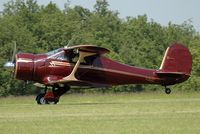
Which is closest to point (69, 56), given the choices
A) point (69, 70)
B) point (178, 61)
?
point (69, 70)

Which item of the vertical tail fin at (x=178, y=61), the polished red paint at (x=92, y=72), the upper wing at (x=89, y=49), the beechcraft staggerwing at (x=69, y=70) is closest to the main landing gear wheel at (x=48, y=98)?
the beechcraft staggerwing at (x=69, y=70)

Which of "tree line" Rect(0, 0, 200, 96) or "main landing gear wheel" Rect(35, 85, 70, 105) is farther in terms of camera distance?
"tree line" Rect(0, 0, 200, 96)

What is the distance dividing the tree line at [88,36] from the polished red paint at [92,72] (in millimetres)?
19234

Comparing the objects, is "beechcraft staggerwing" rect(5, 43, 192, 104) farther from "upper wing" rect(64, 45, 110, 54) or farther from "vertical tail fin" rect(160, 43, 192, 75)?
"vertical tail fin" rect(160, 43, 192, 75)

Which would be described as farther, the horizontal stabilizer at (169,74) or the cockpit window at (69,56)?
the horizontal stabilizer at (169,74)

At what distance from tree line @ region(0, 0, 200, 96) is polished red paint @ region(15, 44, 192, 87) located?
1923 centimetres

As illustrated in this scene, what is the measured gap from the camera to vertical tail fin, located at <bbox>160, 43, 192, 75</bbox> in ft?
108

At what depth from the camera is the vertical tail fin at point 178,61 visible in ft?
108

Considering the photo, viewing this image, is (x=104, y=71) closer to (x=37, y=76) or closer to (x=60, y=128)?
(x=37, y=76)

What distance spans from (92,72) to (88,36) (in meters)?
38.9

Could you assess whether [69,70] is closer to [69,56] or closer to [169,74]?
[69,56]

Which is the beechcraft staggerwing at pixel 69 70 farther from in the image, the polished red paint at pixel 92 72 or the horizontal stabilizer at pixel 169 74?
the horizontal stabilizer at pixel 169 74

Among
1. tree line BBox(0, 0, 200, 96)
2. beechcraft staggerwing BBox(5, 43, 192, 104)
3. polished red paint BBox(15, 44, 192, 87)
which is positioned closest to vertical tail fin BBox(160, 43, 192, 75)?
polished red paint BBox(15, 44, 192, 87)

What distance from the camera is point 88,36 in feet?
225
